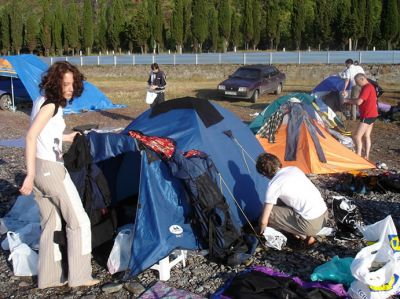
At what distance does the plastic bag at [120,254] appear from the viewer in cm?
463

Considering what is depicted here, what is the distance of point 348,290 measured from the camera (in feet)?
13.4

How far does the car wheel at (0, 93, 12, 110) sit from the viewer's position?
16250mm

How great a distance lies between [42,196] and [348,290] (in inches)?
106

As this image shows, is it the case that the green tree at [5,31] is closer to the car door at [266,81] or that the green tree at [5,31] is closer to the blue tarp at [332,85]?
the car door at [266,81]

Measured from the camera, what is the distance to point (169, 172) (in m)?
4.84

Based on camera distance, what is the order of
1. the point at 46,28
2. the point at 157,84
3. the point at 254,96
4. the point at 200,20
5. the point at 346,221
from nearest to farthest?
the point at 346,221 → the point at 157,84 → the point at 254,96 → the point at 200,20 → the point at 46,28

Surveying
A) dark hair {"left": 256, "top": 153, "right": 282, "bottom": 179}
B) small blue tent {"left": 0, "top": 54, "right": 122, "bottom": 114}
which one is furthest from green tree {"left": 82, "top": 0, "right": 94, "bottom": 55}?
dark hair {"left": 256, "top": 153, "right": 282, "bottom": 179}

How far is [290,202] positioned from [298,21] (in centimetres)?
3687

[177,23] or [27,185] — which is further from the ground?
[177,23]

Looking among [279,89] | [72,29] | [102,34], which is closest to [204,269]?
[279,89]

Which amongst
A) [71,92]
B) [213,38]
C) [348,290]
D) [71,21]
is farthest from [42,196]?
[71,21]

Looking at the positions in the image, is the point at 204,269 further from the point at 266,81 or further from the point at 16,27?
the point at 16,27

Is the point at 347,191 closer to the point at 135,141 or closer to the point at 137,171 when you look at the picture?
the point at 137,171

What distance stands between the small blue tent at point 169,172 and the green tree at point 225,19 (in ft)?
115
